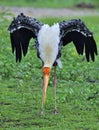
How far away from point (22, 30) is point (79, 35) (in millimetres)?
871

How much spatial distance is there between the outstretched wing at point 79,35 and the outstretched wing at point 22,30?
1.24 feet

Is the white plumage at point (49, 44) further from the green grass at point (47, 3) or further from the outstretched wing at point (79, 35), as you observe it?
the green grass at point (47, 3)

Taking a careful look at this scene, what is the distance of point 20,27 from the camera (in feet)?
31.3

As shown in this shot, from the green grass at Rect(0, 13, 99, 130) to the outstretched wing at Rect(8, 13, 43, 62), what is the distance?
0.87m

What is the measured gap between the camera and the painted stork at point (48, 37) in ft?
30.5

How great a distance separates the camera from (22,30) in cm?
970

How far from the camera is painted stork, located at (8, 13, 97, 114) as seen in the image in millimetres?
9305

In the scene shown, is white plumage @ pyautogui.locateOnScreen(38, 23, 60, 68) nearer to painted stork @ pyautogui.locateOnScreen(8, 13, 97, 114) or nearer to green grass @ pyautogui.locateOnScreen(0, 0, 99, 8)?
painted stork @ pyautogui.locateOnScreen(8, 13, 97, 114)

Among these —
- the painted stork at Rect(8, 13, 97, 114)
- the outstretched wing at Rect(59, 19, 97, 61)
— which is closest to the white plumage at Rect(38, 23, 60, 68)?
the painted stork at Rect(8, 13, 97, 114)

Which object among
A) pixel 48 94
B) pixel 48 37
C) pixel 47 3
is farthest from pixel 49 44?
pixel 47 3

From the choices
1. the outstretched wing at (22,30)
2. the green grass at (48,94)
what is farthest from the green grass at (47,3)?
the outstretched wing at (22,30)

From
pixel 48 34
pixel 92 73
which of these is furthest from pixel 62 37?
pixel 92 73

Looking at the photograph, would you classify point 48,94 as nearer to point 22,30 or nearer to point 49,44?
point 22,30

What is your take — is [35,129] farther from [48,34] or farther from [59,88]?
[59,88]
